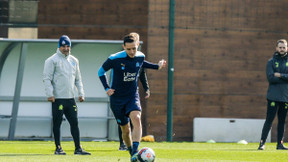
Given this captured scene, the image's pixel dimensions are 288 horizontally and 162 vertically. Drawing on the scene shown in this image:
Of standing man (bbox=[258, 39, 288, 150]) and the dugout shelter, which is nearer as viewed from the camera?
standing man (bbox=[258, 39, 288, 150])

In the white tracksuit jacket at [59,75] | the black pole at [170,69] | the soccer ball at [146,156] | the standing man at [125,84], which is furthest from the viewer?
the black pole at [170,69]

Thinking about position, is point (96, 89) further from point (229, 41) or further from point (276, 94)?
point (276, 94)

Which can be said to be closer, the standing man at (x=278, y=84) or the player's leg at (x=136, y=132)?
the player's leg at (x=136, y=132)

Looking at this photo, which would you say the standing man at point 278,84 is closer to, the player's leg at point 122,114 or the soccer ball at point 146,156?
the player's leg at point 122,114

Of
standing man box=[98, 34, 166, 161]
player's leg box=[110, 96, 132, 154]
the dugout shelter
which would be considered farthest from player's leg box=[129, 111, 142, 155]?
the dugout shelter

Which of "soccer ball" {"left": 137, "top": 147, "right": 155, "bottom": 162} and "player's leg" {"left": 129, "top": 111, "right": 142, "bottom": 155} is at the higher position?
"player's leg" {"left": 129, "top": 111, "right": 142, "bottom": 155}

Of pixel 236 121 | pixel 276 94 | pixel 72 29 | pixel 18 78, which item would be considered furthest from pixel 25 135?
pixel 276 94

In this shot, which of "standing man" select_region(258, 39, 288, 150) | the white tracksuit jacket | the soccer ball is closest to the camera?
the soccer ball

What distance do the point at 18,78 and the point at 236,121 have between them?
558 cm

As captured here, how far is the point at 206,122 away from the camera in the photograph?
17594 mm

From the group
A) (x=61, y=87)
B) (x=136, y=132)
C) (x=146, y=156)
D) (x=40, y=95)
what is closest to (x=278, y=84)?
(x=61, y=87)

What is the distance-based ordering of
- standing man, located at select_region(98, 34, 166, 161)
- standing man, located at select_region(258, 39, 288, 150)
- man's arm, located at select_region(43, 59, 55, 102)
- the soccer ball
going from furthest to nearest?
standing man, located at select_region(258, 39, 288, 150) < man's arm, located at select_region(43, 59, 55, 102) < standing man, located at select_region(98, 34, 166, 161) < the soccer ball

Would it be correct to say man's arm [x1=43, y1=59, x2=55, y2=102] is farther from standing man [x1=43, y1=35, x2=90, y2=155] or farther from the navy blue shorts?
the navy blue shorts

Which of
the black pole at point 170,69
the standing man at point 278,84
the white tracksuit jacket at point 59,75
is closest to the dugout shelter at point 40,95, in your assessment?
the black pole at point 170,69
